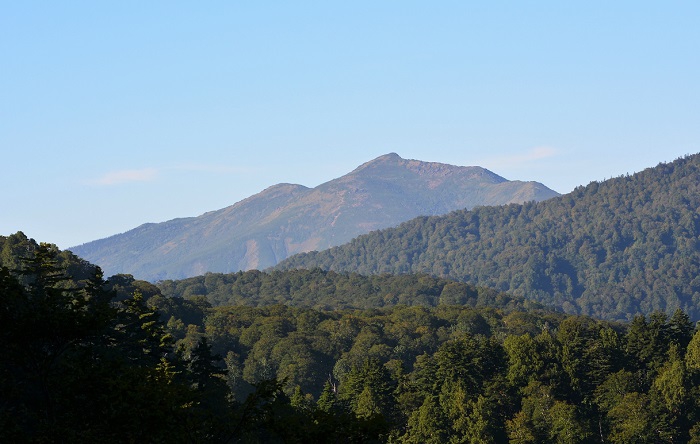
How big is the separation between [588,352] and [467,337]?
1331cm

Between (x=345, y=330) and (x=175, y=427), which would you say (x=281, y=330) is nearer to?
(x=345, y=330)

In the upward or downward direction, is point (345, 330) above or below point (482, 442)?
above

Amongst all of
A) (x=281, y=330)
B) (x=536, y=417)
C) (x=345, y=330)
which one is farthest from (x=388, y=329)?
Result: (x=536, y=417)

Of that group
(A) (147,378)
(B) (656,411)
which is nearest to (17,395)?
(A) (147,378)

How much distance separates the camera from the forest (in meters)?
33.5

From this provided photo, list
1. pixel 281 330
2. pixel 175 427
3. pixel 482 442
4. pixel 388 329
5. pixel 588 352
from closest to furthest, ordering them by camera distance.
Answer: pixel 175 427
pixel 482 442
pixel 588 352
pixel 281 330
pixel 388 329

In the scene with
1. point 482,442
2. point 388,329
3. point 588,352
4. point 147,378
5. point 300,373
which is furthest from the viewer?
point 388,329

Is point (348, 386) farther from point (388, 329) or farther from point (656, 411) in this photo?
point (388, 329)

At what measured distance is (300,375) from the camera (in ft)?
494

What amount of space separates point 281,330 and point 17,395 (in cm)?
14229

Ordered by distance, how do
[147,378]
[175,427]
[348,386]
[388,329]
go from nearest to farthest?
[175,427]
[147,378]
[348,386]
[388,329]

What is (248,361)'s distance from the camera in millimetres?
159250

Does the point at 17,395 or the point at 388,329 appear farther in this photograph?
the point at 388,329

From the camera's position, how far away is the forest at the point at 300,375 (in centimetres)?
3350
